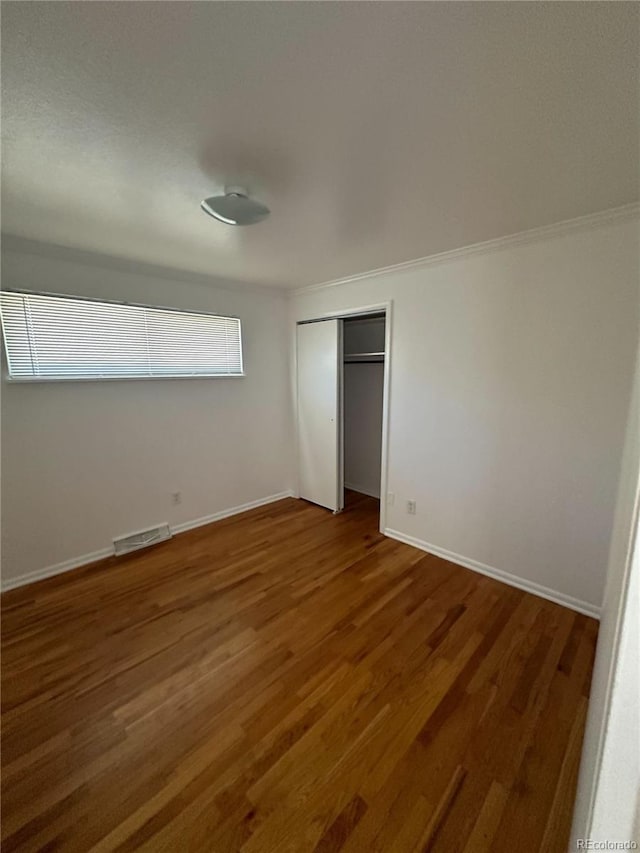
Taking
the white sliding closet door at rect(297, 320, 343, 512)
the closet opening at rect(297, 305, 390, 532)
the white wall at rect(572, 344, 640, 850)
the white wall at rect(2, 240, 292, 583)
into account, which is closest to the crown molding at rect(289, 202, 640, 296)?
the closet opening at rect(297, 305, 390, 532)

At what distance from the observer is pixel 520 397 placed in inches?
84.7

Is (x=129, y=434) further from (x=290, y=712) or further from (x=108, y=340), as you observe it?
(x=290, y=712)

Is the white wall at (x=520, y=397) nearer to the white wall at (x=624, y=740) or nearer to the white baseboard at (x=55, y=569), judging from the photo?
the white wall at (x=624, y=740)

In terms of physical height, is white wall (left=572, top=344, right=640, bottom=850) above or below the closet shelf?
below

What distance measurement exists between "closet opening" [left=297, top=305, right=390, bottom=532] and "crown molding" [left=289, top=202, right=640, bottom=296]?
17.9 inches

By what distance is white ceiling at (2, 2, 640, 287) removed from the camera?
0.80 meters

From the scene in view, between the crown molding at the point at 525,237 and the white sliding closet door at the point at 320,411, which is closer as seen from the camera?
the crown molding at the point at 525,237

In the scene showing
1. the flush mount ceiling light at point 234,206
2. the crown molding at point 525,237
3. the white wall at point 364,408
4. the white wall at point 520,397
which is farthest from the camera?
the white wall at point 364,408

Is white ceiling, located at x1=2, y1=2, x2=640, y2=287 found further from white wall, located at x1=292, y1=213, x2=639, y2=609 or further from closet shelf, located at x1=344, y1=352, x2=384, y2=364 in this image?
closet shelf, located at x1=344, y1=352, x2=384, y2=364

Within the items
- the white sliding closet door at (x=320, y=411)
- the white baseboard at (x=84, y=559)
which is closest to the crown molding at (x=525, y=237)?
the white sliding closet door at (x=320, y=411)

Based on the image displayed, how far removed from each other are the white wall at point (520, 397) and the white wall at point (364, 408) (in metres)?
0.94

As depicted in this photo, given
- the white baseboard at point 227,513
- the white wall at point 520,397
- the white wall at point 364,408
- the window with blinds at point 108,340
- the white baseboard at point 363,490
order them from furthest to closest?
the white baseboard at point 363,490 → the white wall at point 364,408 → the white baseboard at point 227,513 → the window with blinds at point 108,340 → the white wall at point 520,397

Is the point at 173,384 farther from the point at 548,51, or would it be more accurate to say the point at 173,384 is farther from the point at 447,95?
the point at 548,51

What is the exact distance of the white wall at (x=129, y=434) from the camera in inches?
89.4
